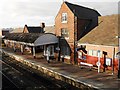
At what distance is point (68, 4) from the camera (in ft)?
104

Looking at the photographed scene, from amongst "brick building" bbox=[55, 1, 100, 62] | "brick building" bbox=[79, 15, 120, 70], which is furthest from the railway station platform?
"brick building" bbox=[55, 1, 100, 62]

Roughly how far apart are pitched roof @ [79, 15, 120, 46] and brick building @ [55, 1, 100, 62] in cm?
178

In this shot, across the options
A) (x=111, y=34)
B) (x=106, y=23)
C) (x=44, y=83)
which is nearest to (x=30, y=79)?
(x=44, y=83)

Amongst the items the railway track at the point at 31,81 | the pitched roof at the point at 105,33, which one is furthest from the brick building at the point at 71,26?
the railway track at the point at 31,81

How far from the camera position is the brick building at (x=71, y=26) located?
30000 millimetres

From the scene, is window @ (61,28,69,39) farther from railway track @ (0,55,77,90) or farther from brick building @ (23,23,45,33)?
brick building @ (23,23,45,33)

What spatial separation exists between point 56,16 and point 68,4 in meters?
2.99

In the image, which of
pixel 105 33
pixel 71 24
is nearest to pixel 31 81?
pixel 105 33

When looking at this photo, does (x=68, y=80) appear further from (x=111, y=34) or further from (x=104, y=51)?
(x=111, y=34)

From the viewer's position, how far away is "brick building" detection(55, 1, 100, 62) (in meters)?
30.0

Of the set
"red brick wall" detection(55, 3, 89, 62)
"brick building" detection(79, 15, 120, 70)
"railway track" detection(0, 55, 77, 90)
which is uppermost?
"red brick wall" detection(55, 3, 89, 62)

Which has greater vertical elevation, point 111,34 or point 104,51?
point 111,34

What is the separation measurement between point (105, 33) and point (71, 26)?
5.83 meters

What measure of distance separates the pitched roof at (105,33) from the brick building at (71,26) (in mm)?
1780
